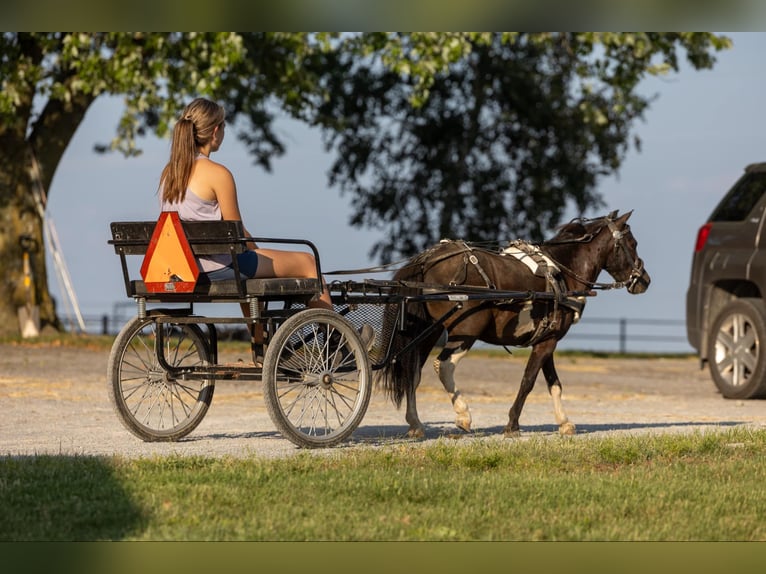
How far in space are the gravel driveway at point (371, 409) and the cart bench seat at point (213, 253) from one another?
3.54 ft

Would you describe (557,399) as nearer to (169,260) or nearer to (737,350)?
(169,260)

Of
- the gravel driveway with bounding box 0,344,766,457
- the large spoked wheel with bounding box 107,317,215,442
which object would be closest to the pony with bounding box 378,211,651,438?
the gravel driveway with bounding box 0,344,766,457

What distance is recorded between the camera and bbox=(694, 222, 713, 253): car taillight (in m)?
Answer: 16.6

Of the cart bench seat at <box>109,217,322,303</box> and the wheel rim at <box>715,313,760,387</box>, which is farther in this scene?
the wheel rim at <box>715,313,760,387</box>

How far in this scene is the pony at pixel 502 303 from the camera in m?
10.5

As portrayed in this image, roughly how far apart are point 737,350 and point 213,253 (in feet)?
28.2

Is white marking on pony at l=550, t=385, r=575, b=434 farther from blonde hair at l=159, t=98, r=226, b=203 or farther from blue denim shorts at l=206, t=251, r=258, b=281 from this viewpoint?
blonde hair at l=159, t=98, r=226, b=203

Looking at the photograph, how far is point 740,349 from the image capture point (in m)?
16.1

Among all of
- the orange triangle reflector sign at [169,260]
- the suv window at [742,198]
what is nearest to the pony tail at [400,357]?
the orange triangle reflector sign at [169,260]

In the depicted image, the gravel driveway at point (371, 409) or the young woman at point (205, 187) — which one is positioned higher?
the young woman at point (205, 187)

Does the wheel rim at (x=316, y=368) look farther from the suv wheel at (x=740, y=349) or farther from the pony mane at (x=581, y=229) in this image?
the suv wheel at (x=740, y=349)
